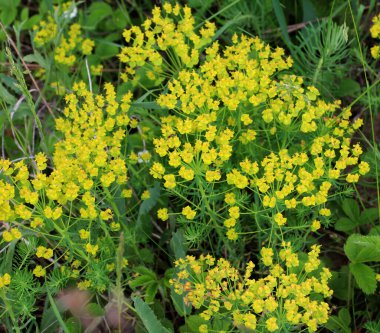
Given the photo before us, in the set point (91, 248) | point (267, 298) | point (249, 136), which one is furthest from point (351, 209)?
point (91, 248)

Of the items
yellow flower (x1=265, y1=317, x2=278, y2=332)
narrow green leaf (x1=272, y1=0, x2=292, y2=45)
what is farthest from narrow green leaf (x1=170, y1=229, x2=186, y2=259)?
narrow green leaf (x1=272, y1=0, x2=292, y2=45)

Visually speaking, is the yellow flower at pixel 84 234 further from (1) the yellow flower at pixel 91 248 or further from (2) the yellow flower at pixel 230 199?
(2) the yellow flower at pixel 230 199

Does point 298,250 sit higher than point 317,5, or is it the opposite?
point 317,5

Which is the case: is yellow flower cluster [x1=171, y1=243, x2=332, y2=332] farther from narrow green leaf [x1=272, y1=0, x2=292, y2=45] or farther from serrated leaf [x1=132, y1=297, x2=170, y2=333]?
narrow green leaf [x1=272, y1=0, x2=292, y2=45]

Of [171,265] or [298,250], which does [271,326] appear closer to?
[298,250]

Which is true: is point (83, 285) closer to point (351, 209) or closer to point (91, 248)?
point (91, 248)

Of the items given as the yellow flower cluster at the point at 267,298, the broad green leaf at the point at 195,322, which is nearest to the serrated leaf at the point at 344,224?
the yellow flower cluster at the point at 267,298

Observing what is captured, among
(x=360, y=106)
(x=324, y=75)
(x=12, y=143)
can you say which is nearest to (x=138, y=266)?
(x=12, y=143)
